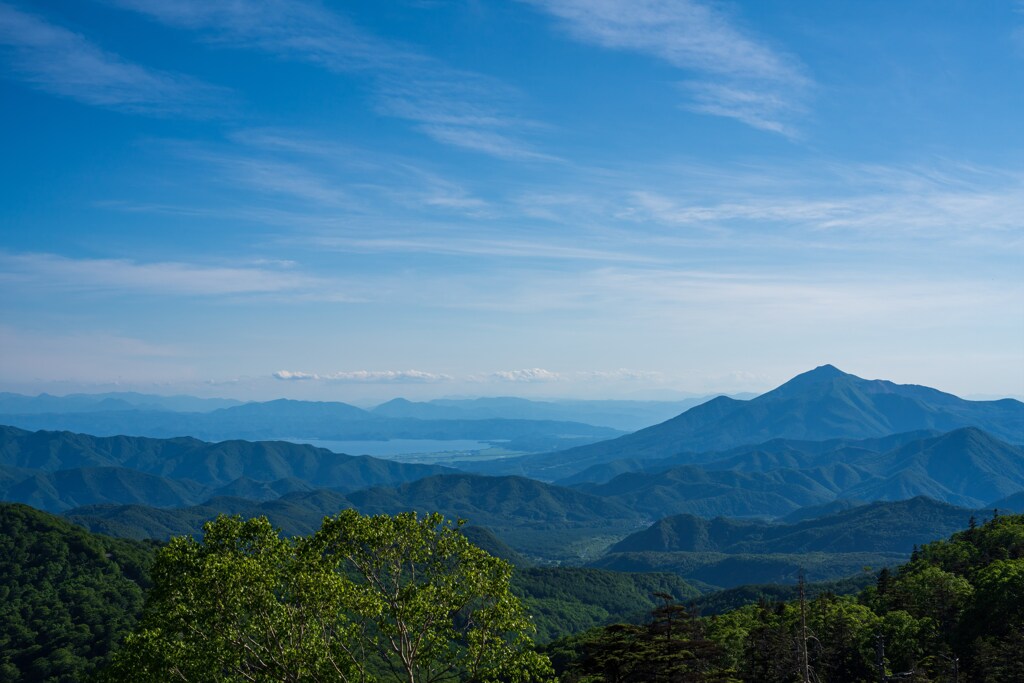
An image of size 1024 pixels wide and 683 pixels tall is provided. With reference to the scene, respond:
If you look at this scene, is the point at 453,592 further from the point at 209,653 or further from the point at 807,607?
the point at 807,607

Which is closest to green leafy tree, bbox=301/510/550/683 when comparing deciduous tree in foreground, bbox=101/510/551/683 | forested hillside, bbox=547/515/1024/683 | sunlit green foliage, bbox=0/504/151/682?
deciduous tree in foreground, bbox=101/510/551/683

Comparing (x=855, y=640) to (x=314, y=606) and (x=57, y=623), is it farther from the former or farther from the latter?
(x=57, y=623)

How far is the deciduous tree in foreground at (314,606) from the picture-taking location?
28.9m

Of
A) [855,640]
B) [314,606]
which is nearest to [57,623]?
[855,640]

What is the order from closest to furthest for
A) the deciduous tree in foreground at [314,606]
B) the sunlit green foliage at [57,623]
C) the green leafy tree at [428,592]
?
the deciduous tree in foreground at [314,606], the green leafy tree at [428,592], the sunlit green foliage at [57,623]

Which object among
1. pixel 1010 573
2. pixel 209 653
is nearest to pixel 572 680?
pixel 1010 573

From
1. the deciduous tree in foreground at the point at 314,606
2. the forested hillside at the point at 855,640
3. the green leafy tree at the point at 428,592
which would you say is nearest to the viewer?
the deciduous tree in foreground at the point at 314,606

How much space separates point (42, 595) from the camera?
189 meters

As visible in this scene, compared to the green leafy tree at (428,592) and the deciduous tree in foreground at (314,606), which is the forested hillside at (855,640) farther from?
the deciduous tree in foreground at (314,606)

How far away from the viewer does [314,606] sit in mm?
29531

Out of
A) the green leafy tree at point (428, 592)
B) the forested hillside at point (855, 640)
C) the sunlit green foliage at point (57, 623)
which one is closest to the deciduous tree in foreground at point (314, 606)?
the green leafy tree at point (428, 592)

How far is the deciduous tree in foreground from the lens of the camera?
2891cm

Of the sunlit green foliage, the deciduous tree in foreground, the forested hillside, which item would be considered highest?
the deciduous tree in foreground

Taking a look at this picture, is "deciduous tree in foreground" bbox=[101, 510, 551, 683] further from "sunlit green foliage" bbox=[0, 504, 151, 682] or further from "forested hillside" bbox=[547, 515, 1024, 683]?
"sunlit green foliage" bbox=[0, 504, 151, 682]
